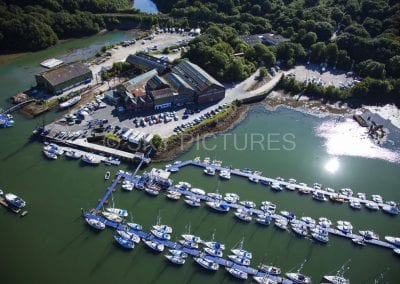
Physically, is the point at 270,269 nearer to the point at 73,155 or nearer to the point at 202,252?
the point at 202,252

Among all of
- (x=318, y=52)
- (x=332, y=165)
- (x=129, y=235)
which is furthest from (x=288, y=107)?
(x=129, y=235)

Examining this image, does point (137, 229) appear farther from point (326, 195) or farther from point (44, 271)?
point (326, 195)

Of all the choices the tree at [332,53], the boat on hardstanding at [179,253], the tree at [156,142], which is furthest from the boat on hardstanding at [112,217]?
the tree at [332,53]

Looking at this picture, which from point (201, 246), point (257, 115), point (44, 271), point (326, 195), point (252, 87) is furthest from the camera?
point (252, 87)

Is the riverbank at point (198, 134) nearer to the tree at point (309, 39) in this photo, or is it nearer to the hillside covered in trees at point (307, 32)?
the hillside covered in trees at point (307, 32)

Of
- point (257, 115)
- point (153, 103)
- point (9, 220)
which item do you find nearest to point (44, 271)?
point (9, 220)

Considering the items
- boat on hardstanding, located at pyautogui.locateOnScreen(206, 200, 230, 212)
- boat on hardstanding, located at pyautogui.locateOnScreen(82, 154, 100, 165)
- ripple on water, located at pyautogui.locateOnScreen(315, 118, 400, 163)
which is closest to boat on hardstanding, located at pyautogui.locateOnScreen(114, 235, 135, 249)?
boat on hardstanding, located at pyautogui.locateOnScreen(206, 200, 230, 212)
